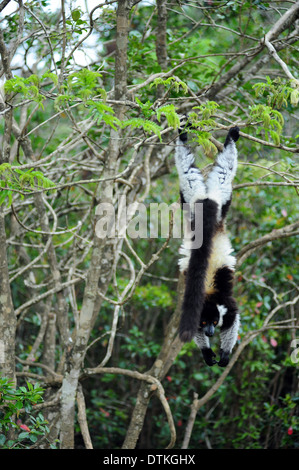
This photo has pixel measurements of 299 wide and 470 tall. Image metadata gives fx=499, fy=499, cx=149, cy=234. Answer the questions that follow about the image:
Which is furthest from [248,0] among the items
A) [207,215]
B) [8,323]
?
[8,323]

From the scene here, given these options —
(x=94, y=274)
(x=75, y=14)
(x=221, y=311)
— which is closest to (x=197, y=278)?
(x=221, y=311)

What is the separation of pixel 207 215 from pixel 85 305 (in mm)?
1322

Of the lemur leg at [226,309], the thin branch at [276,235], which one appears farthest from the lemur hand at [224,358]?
the thin branch at [276,235]

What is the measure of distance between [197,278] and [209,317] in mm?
658

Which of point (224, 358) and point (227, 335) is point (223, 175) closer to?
point (227, 335)

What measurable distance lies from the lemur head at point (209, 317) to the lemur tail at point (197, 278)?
58cm

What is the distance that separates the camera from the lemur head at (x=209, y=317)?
416cm

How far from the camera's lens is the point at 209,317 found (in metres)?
4.19

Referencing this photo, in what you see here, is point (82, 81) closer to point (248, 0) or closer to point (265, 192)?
point (248, 0)

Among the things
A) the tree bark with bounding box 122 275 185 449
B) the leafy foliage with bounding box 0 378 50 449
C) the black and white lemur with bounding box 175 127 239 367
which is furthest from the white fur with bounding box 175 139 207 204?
the leafy foliage with bounding box 0 378 50 449

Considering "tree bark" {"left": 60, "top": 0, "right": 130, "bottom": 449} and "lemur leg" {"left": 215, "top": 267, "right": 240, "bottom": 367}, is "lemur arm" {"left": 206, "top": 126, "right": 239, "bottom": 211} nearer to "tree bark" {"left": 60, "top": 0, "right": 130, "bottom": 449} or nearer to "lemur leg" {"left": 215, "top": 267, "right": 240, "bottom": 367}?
"lemur leg" {"left": 215, "top": 267, "right": 240, "bottom": 367}

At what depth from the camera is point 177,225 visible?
654 cm

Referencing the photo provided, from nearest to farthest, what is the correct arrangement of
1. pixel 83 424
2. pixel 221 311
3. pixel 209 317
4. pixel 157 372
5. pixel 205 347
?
pixel 209 317
pixel 221 311
pixel 83 424
pixel 205 347
pixel 157 372

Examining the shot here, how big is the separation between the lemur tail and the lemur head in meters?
0.58
